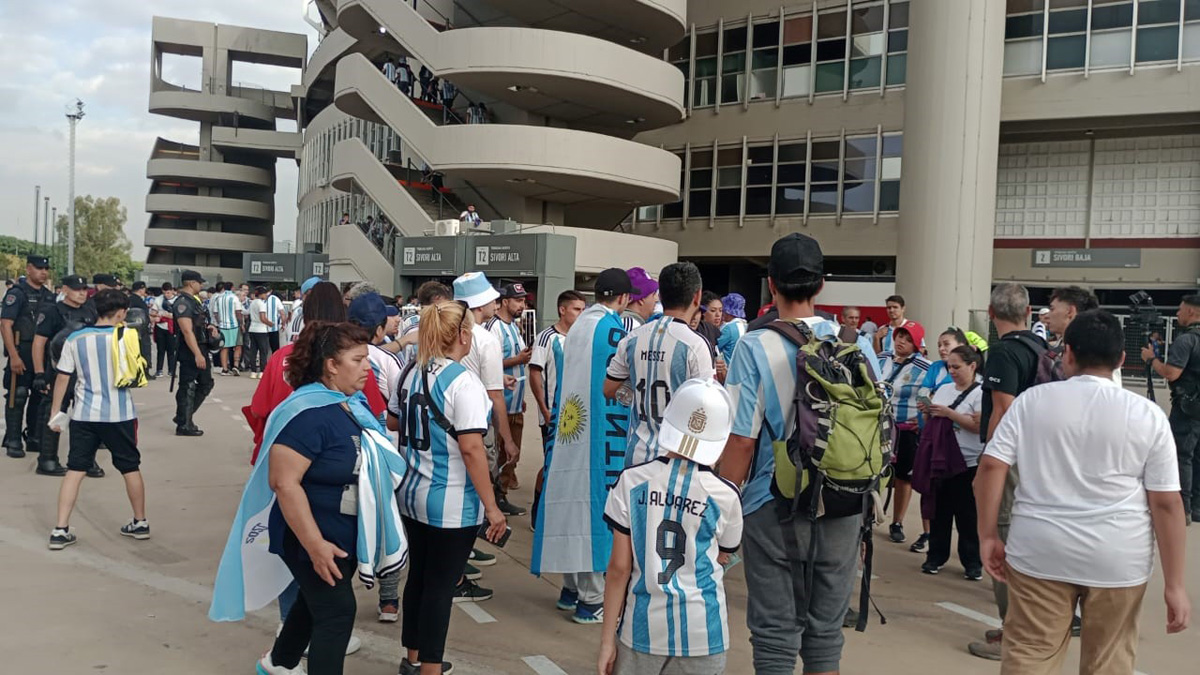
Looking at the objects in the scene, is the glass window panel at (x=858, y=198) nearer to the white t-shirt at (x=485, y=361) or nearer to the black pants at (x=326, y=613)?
the white t-shirt at (x=485, y=361)

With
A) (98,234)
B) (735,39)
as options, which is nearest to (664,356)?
(735,39)

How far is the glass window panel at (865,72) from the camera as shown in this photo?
27.0 metres

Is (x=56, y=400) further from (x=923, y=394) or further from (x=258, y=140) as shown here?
(x=258, y=140)

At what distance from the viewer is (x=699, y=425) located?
2.99m

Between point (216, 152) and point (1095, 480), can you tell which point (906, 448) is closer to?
point (1095, 480)

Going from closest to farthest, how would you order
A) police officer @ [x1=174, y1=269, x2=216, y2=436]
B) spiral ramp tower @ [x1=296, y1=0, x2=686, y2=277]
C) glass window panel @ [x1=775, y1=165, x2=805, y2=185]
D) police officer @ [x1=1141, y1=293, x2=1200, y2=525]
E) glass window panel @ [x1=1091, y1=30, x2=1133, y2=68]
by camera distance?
police officer @ [x1=1141, y1=293, x2=1200, y2=525], police officer @ [x1=174, y1=269, x2=216, y2=436], glass window panel @ [x1=1091, y1=30, x2=1133, y2=68], spiral ramp tower @ [x1=296, y1=0, x2=686, y2=277], glass window panel @ [x1=775, y1=165, x2=805, y2=185]

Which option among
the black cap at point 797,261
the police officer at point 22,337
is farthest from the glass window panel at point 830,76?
the black cap at point 797,261

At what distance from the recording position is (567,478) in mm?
5453

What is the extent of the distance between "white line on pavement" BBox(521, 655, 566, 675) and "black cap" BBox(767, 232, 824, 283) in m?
2.43

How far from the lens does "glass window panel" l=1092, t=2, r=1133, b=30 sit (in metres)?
23.6

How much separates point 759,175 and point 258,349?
1721 centimetres

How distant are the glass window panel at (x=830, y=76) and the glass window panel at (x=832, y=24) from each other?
94 centimetres

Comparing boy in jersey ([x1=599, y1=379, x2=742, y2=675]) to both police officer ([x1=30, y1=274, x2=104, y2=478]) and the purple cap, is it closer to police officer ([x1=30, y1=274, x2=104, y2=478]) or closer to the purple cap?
the purple cap

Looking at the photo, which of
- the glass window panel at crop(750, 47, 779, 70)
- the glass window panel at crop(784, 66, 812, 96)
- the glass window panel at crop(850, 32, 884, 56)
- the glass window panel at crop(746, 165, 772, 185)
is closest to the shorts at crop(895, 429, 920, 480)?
the glass window panel at crop(850, 32, 884, 56)
